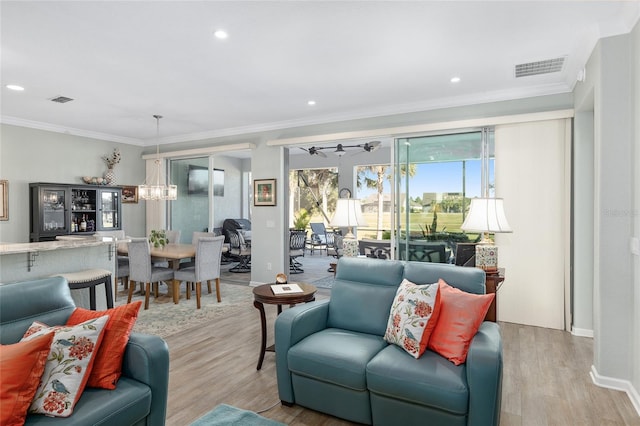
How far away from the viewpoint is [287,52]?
327cm

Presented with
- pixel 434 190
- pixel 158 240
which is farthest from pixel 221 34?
pixel 158 240

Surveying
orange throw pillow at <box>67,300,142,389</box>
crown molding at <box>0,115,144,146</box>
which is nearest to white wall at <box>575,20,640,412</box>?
orange throw pillow at <box>67,300,142,389</box>

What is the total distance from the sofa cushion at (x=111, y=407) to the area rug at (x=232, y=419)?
56cm

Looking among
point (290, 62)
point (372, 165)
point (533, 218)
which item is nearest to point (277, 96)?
point (290, 62)

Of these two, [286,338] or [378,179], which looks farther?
[378,179]

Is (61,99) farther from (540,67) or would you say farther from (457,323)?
(540,67)

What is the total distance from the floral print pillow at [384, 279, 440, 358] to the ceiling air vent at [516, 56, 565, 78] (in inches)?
104

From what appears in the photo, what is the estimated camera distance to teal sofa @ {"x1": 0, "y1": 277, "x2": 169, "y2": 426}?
1.65m

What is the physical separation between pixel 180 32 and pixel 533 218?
4.09m

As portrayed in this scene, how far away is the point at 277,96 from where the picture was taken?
4551 mm

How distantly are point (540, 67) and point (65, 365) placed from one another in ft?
14.6

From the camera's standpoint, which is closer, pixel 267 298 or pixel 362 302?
pixel 362 302

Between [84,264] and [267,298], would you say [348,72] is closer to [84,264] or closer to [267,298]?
[267,298]

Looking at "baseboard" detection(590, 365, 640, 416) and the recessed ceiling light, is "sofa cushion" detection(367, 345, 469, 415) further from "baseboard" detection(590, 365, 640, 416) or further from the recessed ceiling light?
the recessed ceiling light
